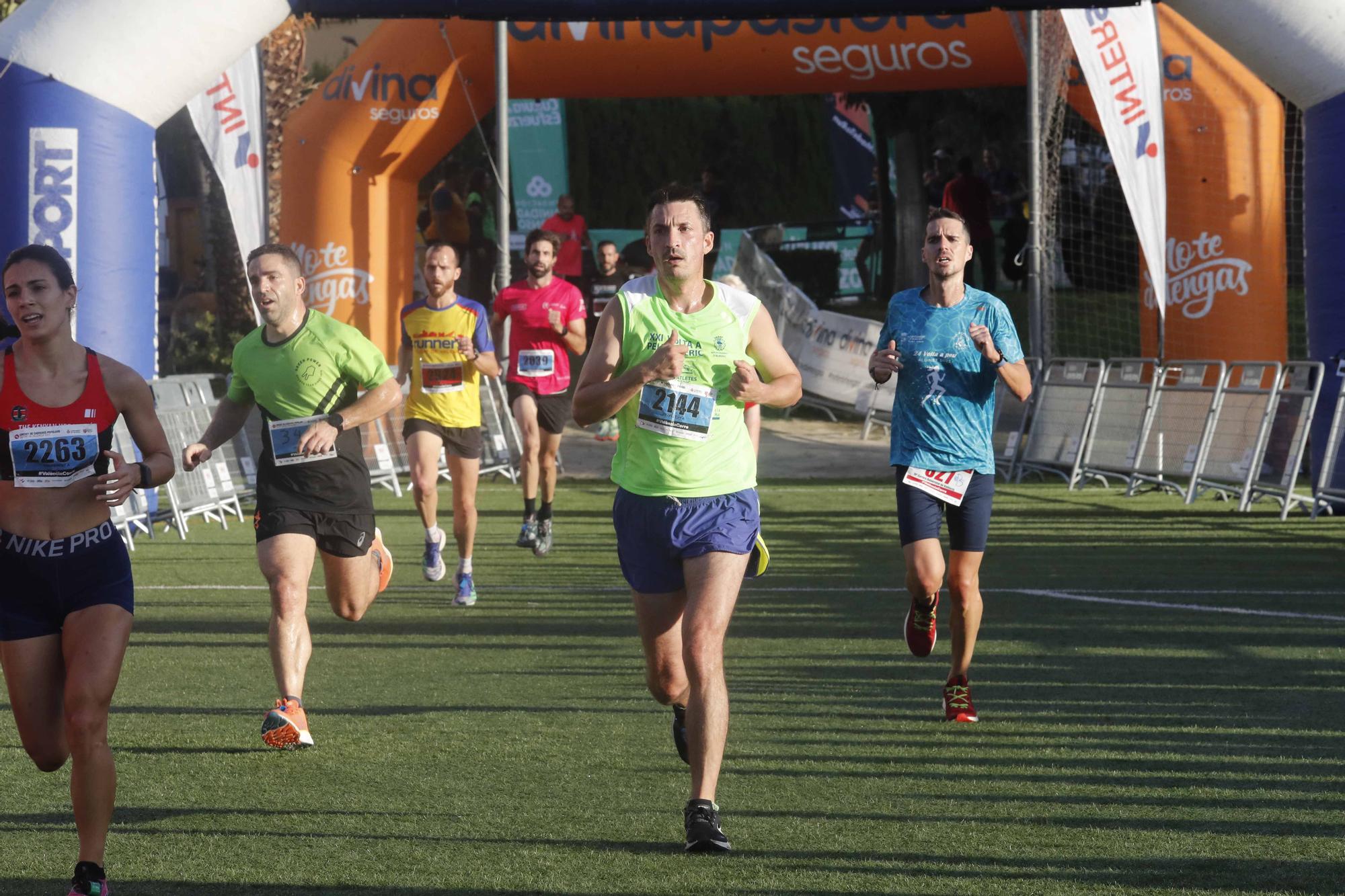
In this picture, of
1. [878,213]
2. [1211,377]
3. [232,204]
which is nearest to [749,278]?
[878,213]

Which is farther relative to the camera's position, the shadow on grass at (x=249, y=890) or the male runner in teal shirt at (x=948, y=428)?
the male runner in teal shirt at (x=948, y=428)

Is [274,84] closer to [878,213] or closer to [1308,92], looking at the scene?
[878,213]

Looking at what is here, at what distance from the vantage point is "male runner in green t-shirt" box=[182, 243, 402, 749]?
657 centimetres

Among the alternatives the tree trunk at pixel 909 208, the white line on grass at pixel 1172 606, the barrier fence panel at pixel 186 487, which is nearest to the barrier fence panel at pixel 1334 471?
the white line on grass at pixel 1172 606

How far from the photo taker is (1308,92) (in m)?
12.8

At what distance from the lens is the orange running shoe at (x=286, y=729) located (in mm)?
6227

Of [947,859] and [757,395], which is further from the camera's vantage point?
[757,395]

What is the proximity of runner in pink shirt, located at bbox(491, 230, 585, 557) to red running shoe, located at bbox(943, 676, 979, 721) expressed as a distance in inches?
219

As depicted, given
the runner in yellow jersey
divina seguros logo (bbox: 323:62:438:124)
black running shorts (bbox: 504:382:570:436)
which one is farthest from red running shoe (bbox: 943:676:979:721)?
divina seguros logo (bbox: 323:62:438:124)

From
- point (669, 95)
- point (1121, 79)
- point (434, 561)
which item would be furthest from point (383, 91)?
point (434, 561)

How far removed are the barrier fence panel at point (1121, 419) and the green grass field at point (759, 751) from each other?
504 centimetres

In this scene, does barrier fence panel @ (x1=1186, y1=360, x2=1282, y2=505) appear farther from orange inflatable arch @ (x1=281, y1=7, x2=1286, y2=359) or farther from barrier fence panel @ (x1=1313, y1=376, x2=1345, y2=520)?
orange inflatable arch @ (x1=281, y1=7, x2=1286, y2=359)

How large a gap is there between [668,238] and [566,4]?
679cm

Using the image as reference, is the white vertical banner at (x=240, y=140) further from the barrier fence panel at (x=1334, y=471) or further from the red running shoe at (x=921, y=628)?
the barrier fence panel at (x=1334, y=471)
